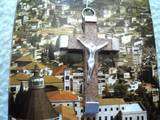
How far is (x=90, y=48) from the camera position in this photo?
3.18 m

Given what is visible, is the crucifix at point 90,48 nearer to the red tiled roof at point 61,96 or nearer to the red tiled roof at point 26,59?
the red tiled roof at point 61,96

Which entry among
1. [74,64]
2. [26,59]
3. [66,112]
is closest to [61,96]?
[66,112]

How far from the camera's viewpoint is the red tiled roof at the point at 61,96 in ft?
10.0

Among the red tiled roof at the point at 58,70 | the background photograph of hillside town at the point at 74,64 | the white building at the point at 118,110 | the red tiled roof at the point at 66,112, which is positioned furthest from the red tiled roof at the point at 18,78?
the white building at the point at 118,110

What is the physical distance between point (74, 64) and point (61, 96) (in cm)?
24

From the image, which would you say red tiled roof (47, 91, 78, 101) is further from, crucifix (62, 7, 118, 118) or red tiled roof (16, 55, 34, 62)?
red tiled roof (16, 55, 34, 62)

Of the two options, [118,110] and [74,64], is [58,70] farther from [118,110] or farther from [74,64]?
[118,110]

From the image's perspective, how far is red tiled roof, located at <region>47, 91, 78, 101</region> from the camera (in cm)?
306

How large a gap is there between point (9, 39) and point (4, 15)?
185 mm

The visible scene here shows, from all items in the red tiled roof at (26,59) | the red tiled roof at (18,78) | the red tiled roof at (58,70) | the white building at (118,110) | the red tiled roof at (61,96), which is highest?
the red tiled roof at (26,59)

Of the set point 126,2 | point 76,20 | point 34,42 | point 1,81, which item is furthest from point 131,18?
point 1,81

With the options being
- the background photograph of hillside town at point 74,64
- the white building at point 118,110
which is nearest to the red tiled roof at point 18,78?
the background photograph of hillside town at point 74,64

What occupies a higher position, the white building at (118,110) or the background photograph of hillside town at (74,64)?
the background photograph of hillside town at (74,64)

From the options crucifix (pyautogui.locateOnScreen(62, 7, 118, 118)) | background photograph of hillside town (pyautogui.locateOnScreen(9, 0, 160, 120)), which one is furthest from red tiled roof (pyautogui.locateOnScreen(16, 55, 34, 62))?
crucifix (pyautogui.locateOnScreen(62, 7, 118, 118))
